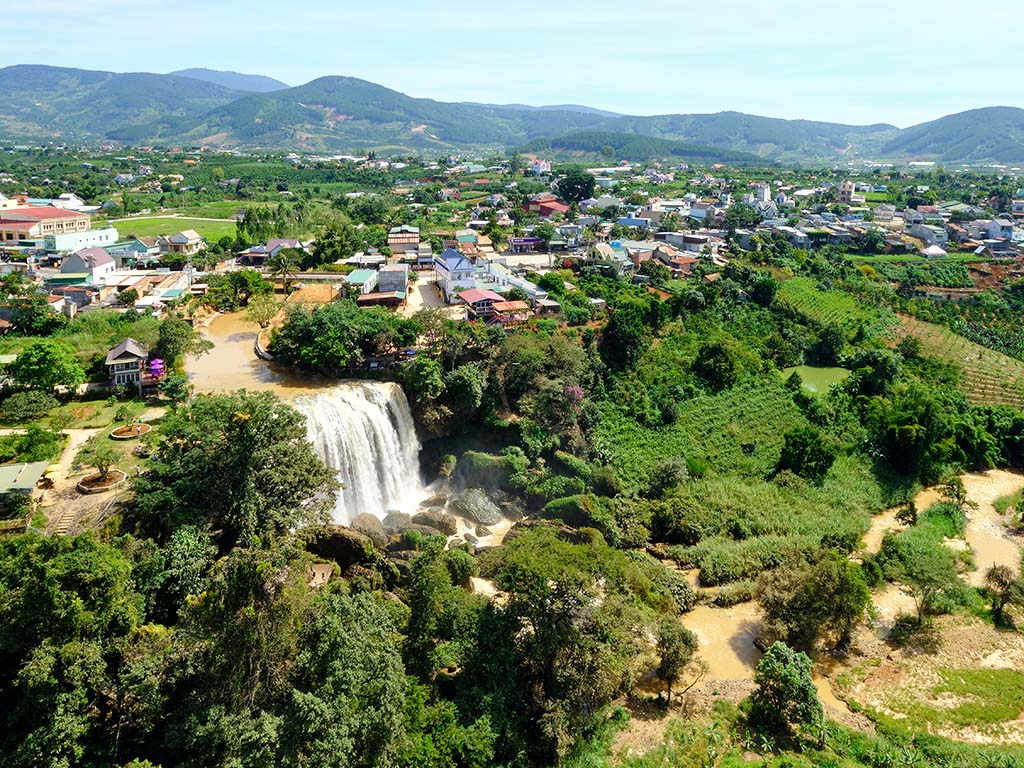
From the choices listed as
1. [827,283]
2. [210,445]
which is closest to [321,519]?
[210,445]

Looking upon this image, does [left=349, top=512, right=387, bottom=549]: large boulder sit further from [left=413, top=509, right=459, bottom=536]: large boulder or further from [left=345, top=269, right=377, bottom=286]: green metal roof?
[left=345, top=269, right=377, bottom=286]: green metal roof

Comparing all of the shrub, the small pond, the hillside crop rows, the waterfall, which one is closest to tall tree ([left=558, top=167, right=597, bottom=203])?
the small pond

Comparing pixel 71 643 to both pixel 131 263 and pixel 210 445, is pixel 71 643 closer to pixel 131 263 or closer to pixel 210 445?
pixel 210 445

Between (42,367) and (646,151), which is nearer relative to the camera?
(42,367)

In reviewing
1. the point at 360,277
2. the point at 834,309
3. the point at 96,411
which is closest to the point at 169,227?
the point at 360,277

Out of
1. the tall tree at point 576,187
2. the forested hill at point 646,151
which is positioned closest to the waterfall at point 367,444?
the tall tree at point 576,187

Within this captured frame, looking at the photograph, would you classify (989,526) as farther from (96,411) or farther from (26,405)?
(26,405)
